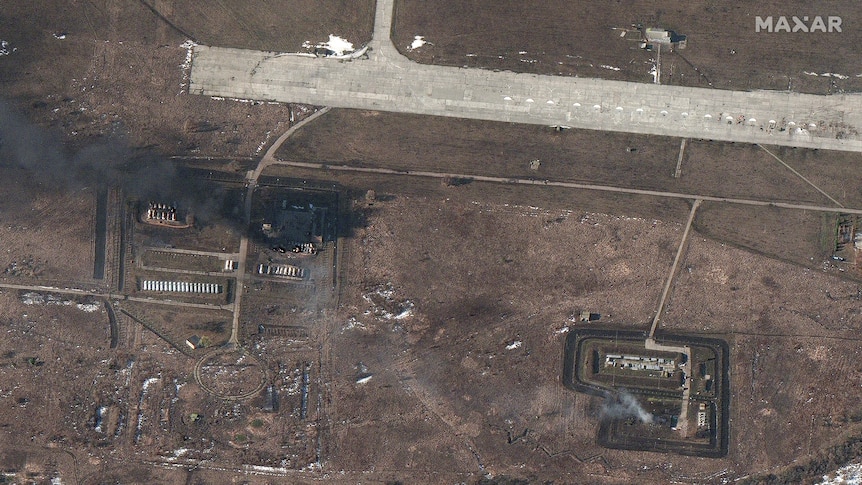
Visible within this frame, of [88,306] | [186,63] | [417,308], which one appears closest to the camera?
[88,306]

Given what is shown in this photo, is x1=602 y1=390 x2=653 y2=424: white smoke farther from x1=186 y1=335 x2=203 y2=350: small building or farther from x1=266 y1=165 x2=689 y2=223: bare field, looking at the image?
x1=186 y1=335 x2=203 y2=350: small building

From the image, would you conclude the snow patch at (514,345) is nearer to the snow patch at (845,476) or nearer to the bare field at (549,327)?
the bare field at (549,327)

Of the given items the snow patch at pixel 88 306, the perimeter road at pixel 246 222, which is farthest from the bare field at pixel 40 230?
the perimeter road at pixel 246 222

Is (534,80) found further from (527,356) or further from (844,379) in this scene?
(844,379)

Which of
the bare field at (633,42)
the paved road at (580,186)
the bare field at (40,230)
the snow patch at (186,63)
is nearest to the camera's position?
the bare field at (40,230)

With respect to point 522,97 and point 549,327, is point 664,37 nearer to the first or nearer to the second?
point 522,97

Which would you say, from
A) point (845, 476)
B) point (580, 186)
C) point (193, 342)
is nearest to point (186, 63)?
point (193, 342)

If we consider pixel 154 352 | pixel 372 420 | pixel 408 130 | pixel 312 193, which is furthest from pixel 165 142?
pixel 372 420
